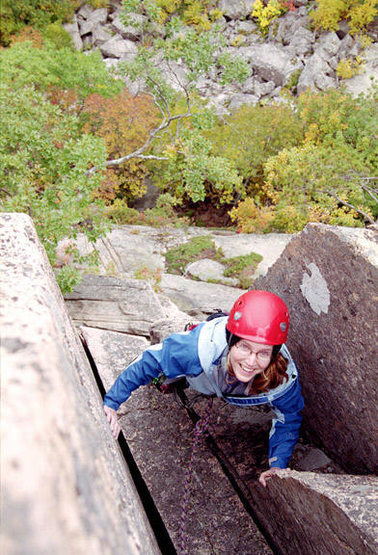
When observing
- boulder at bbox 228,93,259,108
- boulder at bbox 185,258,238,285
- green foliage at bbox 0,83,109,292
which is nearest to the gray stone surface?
green foliage at bbox 0,83,109,292

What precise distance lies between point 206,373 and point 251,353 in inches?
15.3

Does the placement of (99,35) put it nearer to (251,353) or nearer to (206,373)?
(206,373)

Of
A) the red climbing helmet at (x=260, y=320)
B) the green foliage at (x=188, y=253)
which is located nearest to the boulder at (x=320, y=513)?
the red climbing helmet at (x=260, y=320)

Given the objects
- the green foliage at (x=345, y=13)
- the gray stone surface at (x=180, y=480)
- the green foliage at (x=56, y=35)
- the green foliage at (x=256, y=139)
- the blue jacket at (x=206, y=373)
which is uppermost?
the green foliage at (x=345, y=13)

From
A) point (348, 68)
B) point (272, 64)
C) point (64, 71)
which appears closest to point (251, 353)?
point (64, 71)

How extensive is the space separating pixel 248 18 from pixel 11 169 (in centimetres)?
4447

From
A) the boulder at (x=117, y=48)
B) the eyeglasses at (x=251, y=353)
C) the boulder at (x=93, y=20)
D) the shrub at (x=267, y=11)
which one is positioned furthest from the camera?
the shrub at (x=267, y=11)

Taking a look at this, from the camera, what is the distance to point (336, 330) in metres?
2.72

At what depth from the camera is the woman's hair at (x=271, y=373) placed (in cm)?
262

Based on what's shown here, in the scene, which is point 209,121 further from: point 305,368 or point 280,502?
point 280,502

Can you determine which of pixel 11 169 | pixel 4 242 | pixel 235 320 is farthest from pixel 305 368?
pixel 11 169

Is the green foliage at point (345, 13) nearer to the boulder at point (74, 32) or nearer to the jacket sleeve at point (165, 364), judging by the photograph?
the boulder at point (74, 32)

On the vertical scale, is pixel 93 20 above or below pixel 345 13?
above

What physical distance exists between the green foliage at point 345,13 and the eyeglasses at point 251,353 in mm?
41243
